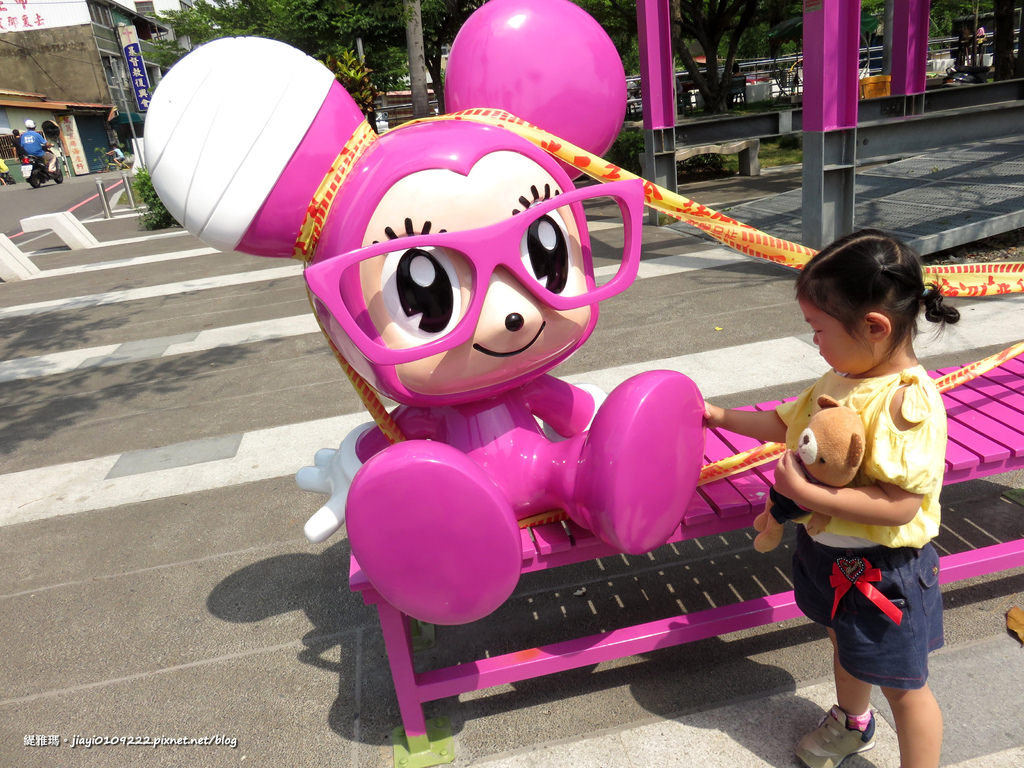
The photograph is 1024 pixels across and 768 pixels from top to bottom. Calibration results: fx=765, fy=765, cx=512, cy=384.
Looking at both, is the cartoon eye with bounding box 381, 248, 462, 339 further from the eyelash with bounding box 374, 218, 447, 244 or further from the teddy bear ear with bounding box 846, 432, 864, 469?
the teddy bear ear with bounding box 846, 432, 864, 469

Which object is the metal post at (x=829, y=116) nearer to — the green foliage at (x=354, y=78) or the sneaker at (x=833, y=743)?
the sneaker at (x=833, y=743)

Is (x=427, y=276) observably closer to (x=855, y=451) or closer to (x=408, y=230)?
(x=408, y=230)

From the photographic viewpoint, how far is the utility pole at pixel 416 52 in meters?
12.5

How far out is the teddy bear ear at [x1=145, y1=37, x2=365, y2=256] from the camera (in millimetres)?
1879

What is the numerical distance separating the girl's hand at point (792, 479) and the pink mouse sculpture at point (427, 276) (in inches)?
12.1

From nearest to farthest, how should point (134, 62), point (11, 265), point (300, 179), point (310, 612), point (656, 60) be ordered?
point (300, 179)
point (310, 612)
point (656, 60)
point (11, 265)
point (134, 62)

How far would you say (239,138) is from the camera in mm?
1875

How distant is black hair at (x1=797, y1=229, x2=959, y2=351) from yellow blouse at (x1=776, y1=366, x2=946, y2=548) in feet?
0.34

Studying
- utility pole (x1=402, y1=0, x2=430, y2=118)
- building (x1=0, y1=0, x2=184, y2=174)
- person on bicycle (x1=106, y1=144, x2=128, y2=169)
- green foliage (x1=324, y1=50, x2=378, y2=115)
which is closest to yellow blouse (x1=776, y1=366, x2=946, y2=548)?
utility pole (x1=402, y1=0, x2=430, y2=118)

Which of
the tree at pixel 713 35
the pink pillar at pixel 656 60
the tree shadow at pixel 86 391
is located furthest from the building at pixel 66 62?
the tree shadow at pixel 86 391

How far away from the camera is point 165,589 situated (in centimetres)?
321

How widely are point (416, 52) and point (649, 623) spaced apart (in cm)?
1261

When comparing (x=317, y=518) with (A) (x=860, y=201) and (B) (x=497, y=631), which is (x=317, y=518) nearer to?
(B) (x=497, y=631)

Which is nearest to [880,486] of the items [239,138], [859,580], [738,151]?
[859,580]
